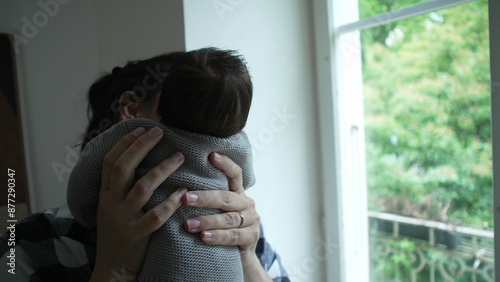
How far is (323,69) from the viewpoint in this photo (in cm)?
107

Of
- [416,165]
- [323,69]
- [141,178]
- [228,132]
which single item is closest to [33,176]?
[141,178]

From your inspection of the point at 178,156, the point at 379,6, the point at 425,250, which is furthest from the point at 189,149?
the point at 425,250

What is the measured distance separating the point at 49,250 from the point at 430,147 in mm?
1823

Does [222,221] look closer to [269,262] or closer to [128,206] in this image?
[128,206]

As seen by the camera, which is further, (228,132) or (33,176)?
(33,176)

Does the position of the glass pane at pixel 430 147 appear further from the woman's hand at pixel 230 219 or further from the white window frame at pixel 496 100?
the woman's hand at pixel 230 219

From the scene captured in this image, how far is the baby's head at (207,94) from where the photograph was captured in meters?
0.54

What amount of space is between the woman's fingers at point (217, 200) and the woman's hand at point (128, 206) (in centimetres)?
2

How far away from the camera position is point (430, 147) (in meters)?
1.82

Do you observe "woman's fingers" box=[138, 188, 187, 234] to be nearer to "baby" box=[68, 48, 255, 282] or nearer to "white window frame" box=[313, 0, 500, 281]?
"baby" box=[68, 48, 255, 282]

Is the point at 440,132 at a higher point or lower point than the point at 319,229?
higher

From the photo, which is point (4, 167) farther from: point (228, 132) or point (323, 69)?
point (323, 69)

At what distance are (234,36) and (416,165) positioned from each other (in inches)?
59.4

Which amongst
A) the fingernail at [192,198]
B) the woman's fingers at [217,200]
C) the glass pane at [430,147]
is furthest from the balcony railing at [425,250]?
the fingernail at [192,198]
